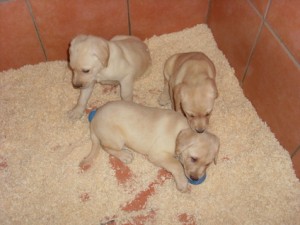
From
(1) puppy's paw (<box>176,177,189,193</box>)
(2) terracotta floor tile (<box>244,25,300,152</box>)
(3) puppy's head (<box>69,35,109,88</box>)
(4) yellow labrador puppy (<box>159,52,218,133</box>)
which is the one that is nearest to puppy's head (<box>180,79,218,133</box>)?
(4) yellow labrador puppy (<box>159,52,218,133</box>)

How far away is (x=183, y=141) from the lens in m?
2.07

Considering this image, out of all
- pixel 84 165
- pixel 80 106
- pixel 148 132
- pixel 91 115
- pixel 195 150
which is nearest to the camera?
pixel 195 150

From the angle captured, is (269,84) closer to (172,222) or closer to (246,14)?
(246,14)

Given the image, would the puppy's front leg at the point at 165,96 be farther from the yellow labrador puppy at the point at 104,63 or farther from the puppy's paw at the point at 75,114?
the puppy's paw at the point at 75,114

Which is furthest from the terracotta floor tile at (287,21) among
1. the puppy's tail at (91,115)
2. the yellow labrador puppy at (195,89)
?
the puppy's tail at (91,115)

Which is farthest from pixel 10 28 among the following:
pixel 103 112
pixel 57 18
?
pixel 103 112

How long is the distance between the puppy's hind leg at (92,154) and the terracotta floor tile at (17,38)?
106cm

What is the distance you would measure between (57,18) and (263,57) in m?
1.69

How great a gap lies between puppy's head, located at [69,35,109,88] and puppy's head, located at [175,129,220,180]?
76 cm

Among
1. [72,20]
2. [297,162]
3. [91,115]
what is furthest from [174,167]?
[72,20]

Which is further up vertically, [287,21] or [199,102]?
[287,21]

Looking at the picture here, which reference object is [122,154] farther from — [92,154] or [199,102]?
[199,102]

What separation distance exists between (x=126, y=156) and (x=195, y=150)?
2.15 feet

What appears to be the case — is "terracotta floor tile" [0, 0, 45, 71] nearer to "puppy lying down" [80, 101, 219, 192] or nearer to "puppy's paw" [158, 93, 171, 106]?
"puppy lying down" [80, 101, 219, 192]
